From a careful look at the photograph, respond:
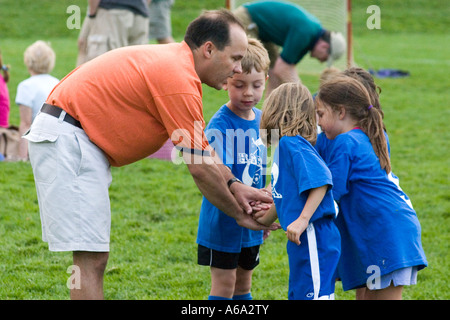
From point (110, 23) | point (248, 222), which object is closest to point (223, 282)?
point (248, 222)

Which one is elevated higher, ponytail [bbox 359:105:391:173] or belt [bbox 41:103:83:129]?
belt [bbox 41:103:83:129]

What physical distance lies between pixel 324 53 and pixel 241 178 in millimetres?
5583

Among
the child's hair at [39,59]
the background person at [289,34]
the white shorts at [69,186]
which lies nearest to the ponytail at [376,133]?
the white shorts at [69,186]

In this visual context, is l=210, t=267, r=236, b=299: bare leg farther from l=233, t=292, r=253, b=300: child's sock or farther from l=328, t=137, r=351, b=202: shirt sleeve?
l=328, t=137, r=351, b=202: shirt sleeve

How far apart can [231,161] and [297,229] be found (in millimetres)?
817

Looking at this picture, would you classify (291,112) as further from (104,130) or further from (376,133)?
(104,130)

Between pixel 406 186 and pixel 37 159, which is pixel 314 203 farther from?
pixel 406 186

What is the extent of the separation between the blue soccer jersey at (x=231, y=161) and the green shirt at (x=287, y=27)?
5.25 meters

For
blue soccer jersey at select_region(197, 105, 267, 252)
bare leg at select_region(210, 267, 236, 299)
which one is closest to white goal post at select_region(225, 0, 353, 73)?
blue soccer jersey at select_region(197, 105, 267, 252)

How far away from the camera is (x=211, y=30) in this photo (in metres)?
3.47

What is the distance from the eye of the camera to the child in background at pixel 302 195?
3.34 metres

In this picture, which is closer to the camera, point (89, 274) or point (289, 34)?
point (89, 274)

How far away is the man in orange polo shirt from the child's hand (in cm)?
43

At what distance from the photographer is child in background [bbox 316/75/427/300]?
358cm
